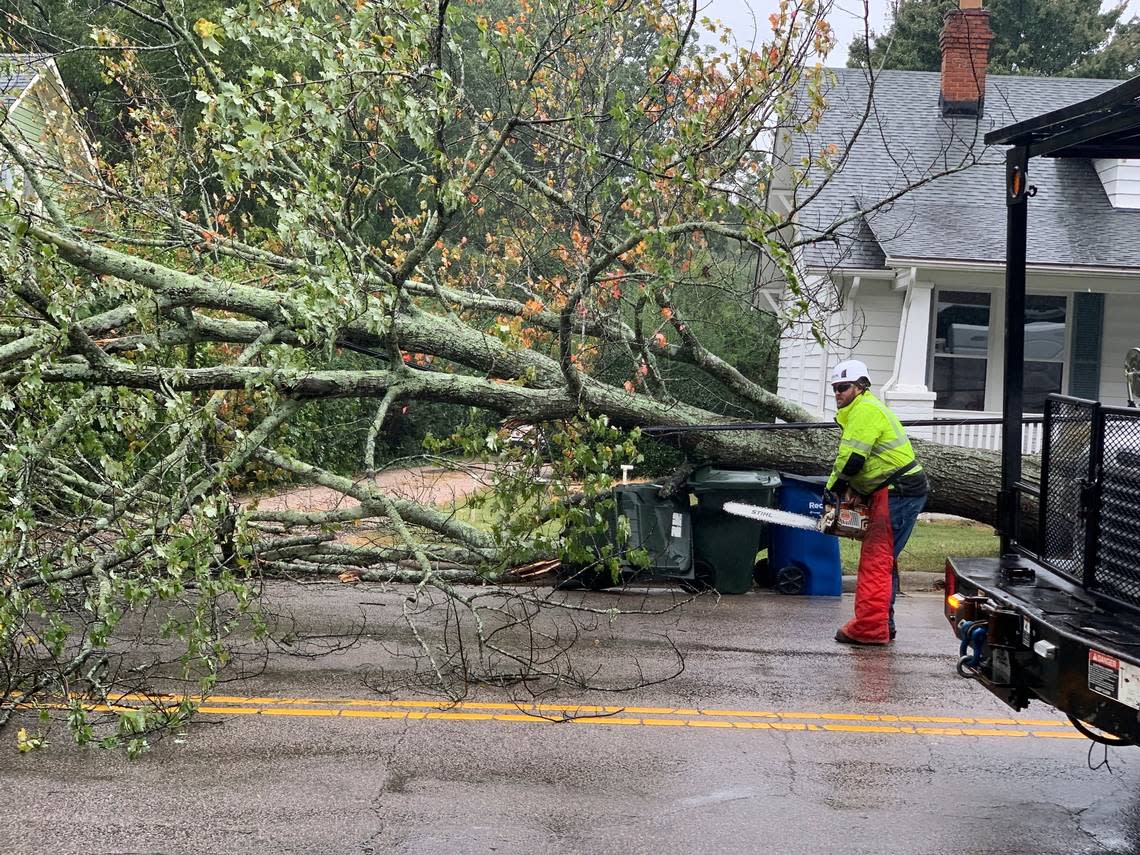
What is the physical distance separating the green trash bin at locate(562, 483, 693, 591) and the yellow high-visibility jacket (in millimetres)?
1978

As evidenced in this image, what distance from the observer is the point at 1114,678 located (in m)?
3.92

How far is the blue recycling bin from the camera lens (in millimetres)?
10039

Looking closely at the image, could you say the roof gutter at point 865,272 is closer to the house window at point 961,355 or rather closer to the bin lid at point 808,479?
the house window at point 961,355

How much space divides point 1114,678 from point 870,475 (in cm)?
424

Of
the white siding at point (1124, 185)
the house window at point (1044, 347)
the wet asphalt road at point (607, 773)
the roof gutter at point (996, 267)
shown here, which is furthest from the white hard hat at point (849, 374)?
the white siding at point (1124, 185)

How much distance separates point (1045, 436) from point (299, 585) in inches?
261

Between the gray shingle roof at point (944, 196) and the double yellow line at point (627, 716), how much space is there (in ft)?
29.6

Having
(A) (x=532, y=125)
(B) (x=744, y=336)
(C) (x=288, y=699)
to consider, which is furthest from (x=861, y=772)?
(B) (x=744, y=336)

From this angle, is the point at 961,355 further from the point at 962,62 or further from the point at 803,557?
the point at 803,557

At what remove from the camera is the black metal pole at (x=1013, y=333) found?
5.46m

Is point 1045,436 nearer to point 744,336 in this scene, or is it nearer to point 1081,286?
point 1081,286

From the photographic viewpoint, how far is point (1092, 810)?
493cm

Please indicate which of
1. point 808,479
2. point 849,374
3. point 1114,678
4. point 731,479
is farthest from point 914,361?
point 1114,678

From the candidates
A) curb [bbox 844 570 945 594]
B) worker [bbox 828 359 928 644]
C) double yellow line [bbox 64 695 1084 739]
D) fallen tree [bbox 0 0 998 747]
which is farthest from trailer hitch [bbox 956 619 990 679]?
curb [bbox 844 570 945 594]
